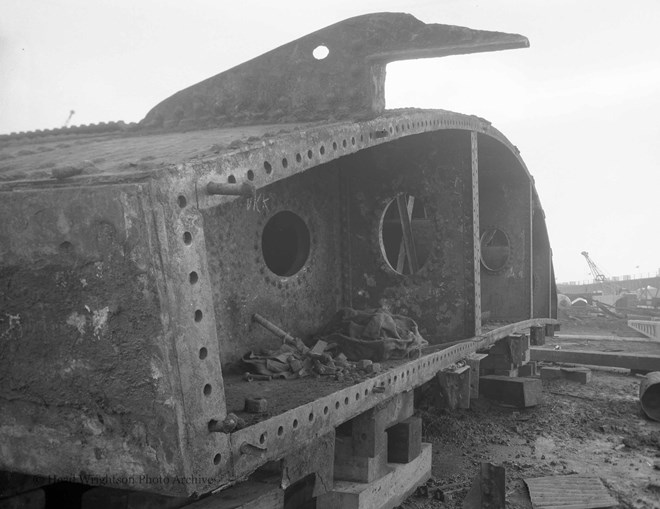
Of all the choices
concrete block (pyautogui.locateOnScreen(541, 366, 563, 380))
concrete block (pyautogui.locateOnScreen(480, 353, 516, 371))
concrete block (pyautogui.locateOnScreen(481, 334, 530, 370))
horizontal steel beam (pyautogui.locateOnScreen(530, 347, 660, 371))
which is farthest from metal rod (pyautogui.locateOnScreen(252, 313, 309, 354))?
horizontal steel beam (pyautogui.locateOnScreen(530, 347, 660, 371))

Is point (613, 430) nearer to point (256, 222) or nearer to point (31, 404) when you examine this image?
point (256, 222)

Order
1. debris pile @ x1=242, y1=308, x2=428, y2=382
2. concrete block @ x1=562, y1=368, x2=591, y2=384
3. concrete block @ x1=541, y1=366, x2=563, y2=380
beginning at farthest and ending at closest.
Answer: concrete block @ x1=541, y1=366, x2=563, y2=380 < concrete block @ x1=562, y1=368, x2=591, y2=384 < debris pile @ x1=242, y1=308, x2=428, y2=382

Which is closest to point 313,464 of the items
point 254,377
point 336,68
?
point 254,377

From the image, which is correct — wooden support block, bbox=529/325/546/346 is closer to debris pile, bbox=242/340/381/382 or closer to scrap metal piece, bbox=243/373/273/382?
debris pile, bbox=242/340/381/382

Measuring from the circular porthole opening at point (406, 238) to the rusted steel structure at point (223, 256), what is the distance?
0.02m

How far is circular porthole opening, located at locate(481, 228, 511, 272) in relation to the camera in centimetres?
836

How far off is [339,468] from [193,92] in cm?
291

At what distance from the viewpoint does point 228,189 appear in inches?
94.8

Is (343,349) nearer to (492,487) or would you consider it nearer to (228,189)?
(492,487)

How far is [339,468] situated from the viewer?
14.1 ft

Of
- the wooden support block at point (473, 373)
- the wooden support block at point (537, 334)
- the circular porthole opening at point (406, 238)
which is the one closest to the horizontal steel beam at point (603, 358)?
the wooden support block at point (537, 334)

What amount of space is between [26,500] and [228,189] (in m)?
1.77

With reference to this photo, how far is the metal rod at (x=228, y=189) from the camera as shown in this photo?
2.40 m

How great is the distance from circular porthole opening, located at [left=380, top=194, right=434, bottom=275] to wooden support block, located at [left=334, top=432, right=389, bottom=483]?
6.68 feet
